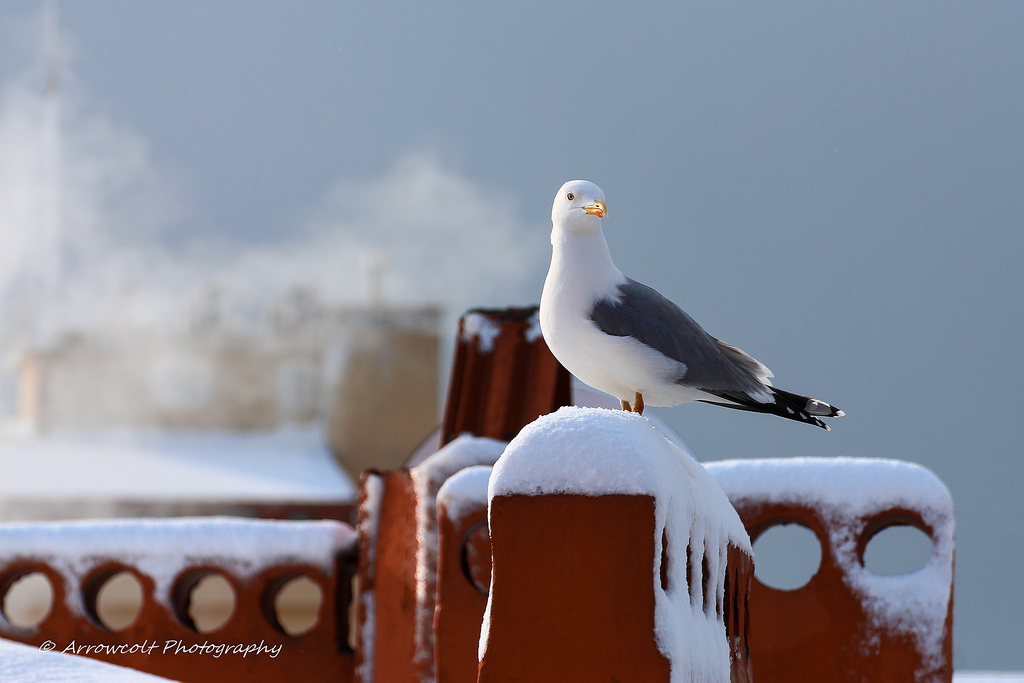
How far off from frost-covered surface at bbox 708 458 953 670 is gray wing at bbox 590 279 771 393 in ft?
12.7

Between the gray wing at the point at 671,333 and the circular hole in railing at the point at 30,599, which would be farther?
the circular hole in railing at the point at 30,599

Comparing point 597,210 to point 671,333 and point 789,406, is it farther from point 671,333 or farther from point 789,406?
point 789,406

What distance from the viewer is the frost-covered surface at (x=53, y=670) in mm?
5555

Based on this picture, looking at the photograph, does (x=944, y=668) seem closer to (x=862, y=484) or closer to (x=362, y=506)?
(x=862, y=484)

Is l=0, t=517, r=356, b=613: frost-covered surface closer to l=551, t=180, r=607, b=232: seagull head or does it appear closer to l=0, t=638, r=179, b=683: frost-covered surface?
l=0, t=638, r=179, b=683: frost-covered surface

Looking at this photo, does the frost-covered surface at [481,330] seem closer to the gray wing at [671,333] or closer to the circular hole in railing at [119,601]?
the gray wing at [671,333]

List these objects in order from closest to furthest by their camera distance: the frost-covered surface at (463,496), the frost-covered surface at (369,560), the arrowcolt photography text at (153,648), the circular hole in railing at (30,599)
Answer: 1. the frost-covered surface at (463,496)
2. the frost-covered surface at (369,560)
3. the arrowcolt photography text at (153,648)
4. the circular hole in railing at (30,599)

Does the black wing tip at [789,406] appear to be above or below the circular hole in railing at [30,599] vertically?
above

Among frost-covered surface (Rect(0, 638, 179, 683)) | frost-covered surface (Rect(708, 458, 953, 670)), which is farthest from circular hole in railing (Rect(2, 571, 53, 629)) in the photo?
frost-covered surface (Rect(0, 638, 179, 683))

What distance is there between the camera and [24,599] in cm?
2150

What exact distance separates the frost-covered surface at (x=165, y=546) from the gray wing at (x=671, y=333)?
5815 millimetres

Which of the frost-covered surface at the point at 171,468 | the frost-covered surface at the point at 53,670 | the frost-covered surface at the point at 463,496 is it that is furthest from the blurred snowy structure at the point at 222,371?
the frost-covered surface at the point at 53,670

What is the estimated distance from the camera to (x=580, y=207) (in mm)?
5312

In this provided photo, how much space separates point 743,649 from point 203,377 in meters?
23.4
